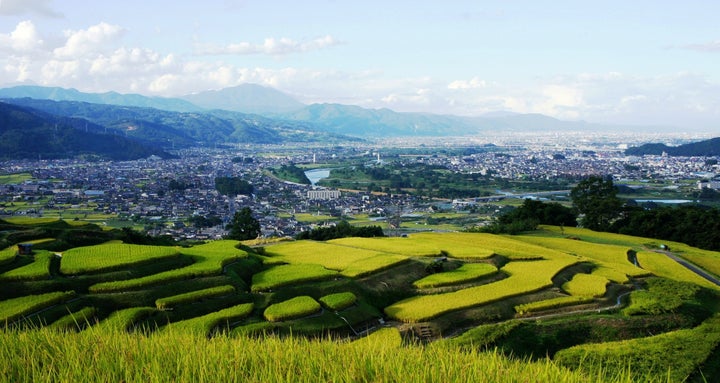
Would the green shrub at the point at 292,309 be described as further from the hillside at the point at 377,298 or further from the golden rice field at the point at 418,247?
the golden rice field at the point at 418,247

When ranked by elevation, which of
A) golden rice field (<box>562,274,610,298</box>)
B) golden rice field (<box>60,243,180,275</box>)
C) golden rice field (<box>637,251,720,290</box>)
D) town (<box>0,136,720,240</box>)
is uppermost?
golden rice field (<box>60,243,180,275</box>)

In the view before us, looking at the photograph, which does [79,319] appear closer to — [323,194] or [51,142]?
[323,194]

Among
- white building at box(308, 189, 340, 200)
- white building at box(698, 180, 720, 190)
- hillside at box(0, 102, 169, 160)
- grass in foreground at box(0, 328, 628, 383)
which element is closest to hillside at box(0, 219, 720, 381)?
grass in foreground at box(0, 328, 628, 383)

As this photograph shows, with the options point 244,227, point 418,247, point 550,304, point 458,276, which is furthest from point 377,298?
point 244,227

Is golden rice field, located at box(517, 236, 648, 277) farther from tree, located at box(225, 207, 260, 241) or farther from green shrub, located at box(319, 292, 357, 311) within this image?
A: tree, located at box(225, 207, 260, 241)

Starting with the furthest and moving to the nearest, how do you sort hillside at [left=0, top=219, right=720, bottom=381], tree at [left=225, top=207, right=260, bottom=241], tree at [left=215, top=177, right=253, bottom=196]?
tree at [left=215, top=177, right=253, bottom=196] < tree at [left=225, top=207, right=260, bottom=241] < hillside at [left=0, top=219, right=720, bottom=381]

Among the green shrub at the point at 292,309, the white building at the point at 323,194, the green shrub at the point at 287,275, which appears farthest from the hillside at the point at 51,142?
the green shrub at the point at 292,309
